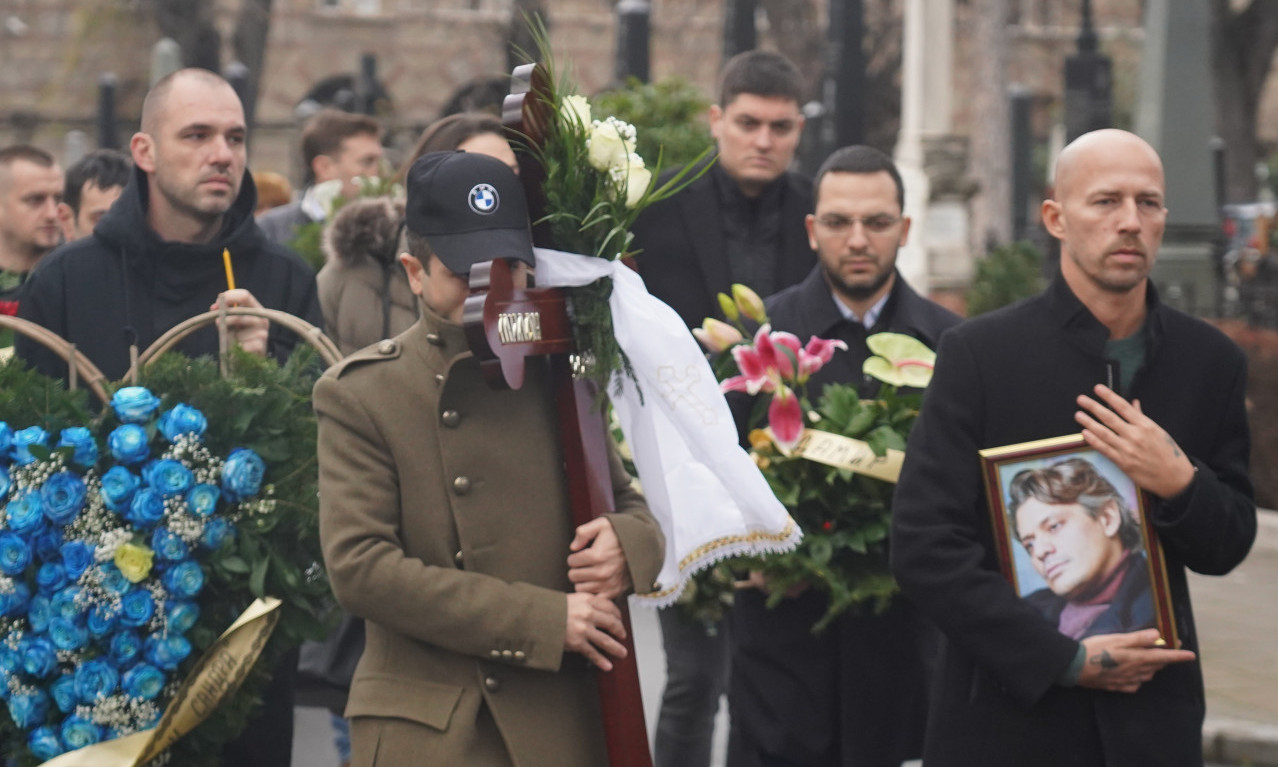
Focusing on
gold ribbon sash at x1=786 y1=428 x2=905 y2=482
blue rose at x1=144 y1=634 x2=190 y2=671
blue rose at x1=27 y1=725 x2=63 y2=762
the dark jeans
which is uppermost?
gold ribbon sash at x1=786 y1=428 x2=905 y2=482

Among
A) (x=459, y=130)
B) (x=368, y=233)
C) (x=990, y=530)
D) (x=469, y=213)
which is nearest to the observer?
(x=469, y=213)

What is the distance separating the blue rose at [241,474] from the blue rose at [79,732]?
0.60 metres

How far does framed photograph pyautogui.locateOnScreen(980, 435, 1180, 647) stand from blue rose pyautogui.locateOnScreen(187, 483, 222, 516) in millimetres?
1755

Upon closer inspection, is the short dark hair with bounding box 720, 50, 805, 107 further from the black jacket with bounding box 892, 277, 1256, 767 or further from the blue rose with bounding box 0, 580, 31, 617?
the blue rose with bounding box 0, 580, 31, 617

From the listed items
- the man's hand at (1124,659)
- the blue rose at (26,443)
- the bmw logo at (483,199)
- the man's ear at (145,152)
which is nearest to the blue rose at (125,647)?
the blue rose at (26,443)

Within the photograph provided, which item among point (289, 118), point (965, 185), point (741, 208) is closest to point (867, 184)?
point (741, 208)

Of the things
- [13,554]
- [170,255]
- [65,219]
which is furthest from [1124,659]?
[65,219]

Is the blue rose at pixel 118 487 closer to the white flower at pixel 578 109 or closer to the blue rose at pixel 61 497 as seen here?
the blue rose at pixel 61 497

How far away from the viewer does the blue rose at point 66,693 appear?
13.4ft

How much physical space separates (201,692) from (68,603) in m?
0.37

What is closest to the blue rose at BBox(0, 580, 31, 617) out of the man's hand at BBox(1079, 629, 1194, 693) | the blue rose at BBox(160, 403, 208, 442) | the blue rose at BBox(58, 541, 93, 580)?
the blue rose at BBox(58, 541, 93, 580)

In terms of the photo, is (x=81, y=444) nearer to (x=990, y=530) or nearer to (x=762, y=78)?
(x=990, y=530)

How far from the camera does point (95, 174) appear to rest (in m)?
7.91

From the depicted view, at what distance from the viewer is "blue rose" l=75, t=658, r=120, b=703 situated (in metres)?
4.07
